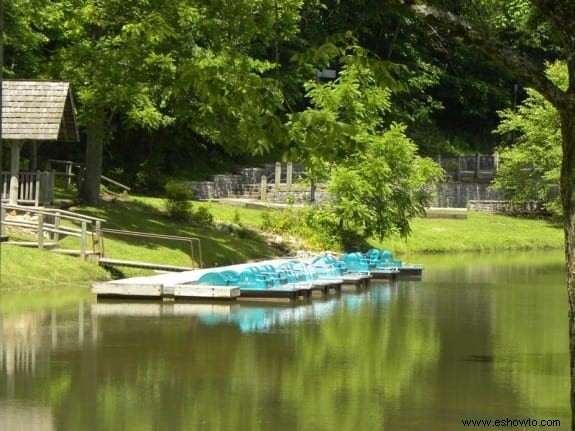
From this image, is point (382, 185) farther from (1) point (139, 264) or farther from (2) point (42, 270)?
(2) point (42, 270)

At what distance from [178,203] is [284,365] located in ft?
67.2

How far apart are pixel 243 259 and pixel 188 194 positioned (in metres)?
5.49

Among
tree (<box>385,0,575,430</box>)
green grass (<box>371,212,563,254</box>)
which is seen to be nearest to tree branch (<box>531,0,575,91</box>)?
tree (<box>385,0,575,430</box>)

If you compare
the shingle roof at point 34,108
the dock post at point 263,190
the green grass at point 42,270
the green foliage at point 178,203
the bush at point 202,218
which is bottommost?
the green grass at point 42,270

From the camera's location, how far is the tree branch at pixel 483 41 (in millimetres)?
8156

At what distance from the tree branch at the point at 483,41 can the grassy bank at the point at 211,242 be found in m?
18.2

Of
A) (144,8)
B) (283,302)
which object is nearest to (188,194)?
(144,8)

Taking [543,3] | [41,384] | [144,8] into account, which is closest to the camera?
[543,3]

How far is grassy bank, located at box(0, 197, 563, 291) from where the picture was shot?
26.3m

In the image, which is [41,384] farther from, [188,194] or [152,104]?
[188,194]

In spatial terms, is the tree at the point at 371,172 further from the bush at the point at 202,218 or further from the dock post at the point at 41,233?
the dock post at the point at 41,233

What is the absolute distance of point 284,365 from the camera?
17656 mm

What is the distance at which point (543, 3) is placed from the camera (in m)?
7.74

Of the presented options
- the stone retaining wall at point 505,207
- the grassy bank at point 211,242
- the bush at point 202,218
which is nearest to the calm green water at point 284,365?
the grassy bank at point 211,242
